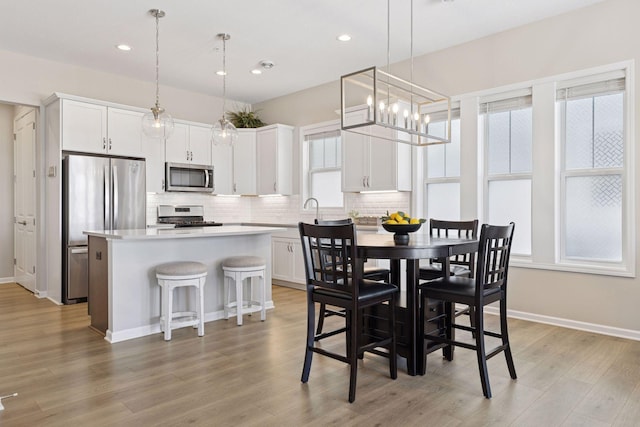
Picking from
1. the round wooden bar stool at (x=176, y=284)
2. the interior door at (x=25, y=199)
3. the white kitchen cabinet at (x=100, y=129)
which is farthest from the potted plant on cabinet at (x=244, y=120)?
the round wooden bar stool at (x=176, y=284)

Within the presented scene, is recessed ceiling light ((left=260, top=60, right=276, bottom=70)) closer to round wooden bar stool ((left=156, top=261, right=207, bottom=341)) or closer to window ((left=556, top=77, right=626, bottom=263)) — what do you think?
round wooden bar stool ((left=156, top=261, right=207, bottom=341))

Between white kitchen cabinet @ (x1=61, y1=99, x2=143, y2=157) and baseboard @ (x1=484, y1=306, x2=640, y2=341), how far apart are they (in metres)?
4.93

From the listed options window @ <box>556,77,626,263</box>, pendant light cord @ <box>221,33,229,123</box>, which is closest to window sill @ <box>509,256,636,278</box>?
window @ <box>556,77,626,263</box>

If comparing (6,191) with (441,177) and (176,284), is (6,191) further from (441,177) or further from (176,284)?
(441,177)

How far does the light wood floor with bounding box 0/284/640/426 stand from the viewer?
233cm

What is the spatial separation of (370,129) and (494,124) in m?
1.47

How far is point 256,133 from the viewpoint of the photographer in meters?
7.14

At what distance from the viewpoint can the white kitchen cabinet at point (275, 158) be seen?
22.3ft

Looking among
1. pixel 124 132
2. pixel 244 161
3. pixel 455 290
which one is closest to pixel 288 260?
pixel 244 161

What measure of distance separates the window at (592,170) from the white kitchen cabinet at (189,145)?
482 centimetres

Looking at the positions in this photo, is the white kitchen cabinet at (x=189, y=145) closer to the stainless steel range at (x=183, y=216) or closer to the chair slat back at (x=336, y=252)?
the stainless steel range at (x=183, y=216)

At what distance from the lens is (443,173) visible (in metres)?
5.20

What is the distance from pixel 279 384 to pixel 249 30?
353 centimetres

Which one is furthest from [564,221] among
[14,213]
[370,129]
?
[14,213]
